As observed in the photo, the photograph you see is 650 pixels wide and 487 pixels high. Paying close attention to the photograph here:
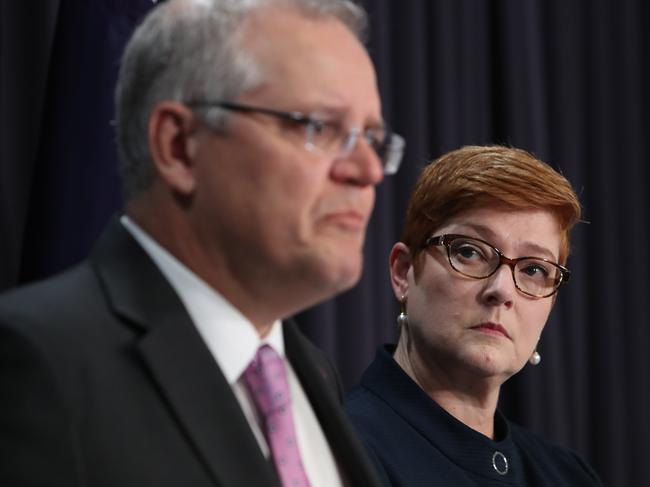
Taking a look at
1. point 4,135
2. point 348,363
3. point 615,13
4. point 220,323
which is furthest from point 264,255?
point 615,13

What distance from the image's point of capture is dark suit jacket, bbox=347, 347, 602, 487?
178 centimetres

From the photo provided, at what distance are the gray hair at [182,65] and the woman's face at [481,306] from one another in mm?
804

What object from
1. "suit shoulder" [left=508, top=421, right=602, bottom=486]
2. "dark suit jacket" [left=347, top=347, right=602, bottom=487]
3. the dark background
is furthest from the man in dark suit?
the dark background

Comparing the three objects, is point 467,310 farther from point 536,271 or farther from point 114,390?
point 114,390

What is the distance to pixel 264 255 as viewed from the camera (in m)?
1.09

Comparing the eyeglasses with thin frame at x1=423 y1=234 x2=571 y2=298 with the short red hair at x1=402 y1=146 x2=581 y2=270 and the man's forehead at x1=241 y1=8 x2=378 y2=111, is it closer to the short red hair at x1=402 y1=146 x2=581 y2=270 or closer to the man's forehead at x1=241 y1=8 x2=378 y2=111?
the short red hair at x1=402 y1=146 x2=581 y2=270

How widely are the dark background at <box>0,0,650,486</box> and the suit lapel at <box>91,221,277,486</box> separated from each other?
1.46 metres

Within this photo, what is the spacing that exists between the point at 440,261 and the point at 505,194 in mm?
167

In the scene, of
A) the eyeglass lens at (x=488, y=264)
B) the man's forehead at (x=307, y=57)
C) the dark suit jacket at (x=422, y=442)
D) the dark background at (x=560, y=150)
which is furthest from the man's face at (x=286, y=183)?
the dark background at (x=560, y=150)

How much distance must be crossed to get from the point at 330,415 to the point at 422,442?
60cm

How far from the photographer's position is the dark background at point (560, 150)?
2727 millimetres

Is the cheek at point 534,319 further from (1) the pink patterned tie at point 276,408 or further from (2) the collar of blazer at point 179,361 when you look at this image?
(2) the collar of blazer at point 179,361

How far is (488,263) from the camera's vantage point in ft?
6.25

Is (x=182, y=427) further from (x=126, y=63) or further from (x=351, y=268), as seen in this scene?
(x=126, y=63)
